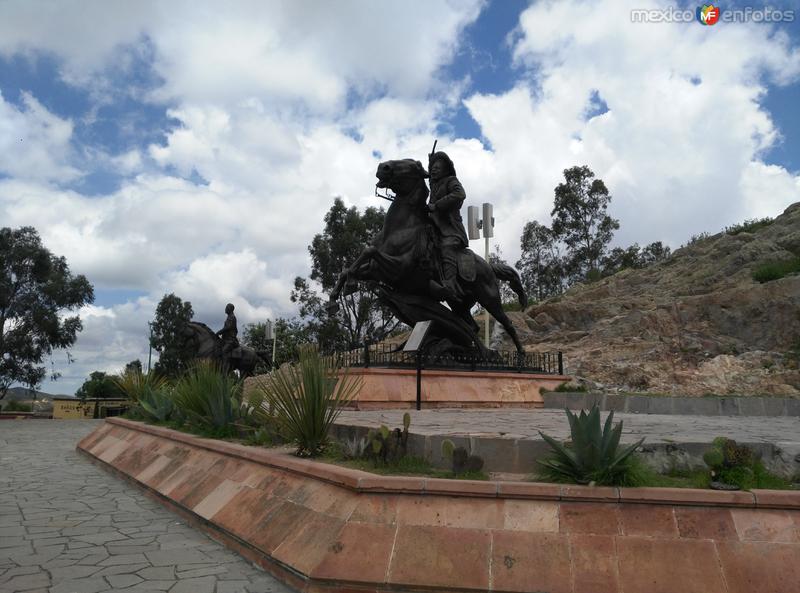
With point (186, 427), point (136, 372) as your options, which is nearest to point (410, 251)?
point (186, 427)

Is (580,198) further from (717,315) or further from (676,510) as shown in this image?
(676,510)

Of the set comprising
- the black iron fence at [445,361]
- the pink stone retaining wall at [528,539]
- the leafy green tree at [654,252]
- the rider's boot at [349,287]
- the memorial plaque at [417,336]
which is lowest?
the pink stone retaining wall at [528,539]

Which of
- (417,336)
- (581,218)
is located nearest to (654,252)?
(581,218)

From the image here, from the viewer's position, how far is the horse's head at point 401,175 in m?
11.2

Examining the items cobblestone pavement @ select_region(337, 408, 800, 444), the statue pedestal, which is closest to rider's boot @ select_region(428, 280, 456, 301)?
the statue pedestal

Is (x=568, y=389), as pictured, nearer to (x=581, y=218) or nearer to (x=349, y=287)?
(x=349, y=287)

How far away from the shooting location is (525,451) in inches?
158

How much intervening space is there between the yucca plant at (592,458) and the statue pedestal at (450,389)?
19.3ft

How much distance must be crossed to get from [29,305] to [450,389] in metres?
27.8

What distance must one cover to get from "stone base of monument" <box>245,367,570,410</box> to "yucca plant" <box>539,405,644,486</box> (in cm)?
547

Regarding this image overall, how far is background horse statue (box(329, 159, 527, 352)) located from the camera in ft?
36.1

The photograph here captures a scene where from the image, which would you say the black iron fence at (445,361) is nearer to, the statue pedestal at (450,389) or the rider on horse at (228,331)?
the statue pedestal at (450,389)

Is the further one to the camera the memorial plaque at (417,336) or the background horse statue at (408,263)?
the background horse statue at (408,263)

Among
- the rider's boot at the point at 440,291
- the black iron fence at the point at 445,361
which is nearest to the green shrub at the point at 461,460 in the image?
the black iron fence at the point at 445,361
